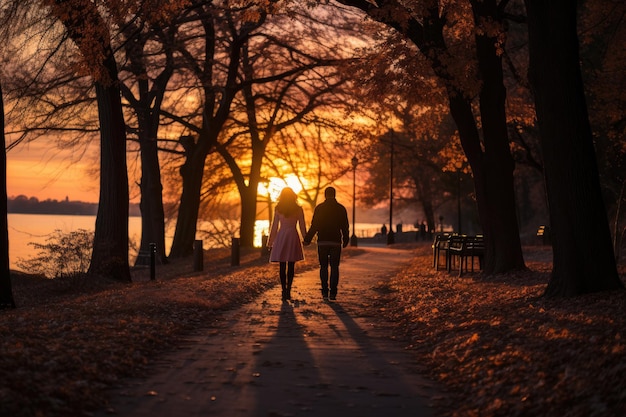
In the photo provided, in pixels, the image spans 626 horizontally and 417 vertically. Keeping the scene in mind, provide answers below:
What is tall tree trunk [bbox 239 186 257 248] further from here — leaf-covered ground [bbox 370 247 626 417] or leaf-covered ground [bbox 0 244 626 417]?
leaf-covered ground [bbox 370 247 626 417]

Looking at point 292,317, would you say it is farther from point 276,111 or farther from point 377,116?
→ point 276,111

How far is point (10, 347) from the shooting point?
350 inches

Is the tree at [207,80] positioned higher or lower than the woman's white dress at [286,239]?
higher

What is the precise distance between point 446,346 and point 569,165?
392cm

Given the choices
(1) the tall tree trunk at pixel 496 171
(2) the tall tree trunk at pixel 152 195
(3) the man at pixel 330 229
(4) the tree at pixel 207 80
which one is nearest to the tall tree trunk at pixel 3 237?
(3) the man at pixel 330 229

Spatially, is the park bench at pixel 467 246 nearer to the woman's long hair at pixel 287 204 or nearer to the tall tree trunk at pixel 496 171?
the tall tree trunk at pixel 496 171

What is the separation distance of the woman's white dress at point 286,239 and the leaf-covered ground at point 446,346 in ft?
4.01

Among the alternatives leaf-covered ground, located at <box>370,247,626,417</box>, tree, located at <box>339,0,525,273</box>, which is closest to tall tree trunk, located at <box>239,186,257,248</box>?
tree, located at <box>339,0,525,273</box>

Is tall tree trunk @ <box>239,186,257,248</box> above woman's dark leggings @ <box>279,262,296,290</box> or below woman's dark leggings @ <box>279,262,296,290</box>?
above

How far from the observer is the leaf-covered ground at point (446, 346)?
7051 millimetres

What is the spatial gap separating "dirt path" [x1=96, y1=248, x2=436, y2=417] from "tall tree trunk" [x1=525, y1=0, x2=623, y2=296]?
9.84 feet

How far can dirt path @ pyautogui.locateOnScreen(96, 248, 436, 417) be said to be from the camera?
7.23 meters

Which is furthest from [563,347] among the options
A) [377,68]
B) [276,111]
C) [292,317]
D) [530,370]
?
[276,111]

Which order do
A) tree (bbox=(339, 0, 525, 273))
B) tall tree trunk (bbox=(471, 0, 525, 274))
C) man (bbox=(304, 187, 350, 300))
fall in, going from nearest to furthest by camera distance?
man (bbox=(304, 187, 350, 300)), tree (bbox=(339, 0, 525, 273)), tall tree trunk (bbox=(471, 0, 525, 274))
